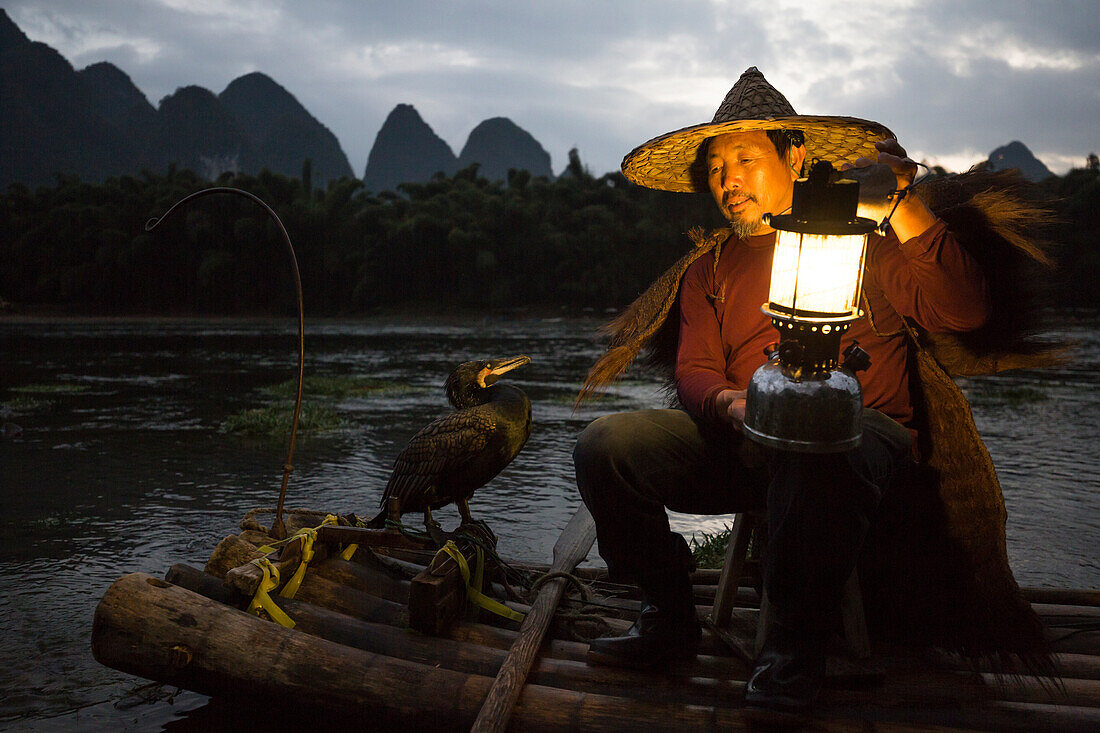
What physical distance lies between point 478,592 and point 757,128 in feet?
5.96

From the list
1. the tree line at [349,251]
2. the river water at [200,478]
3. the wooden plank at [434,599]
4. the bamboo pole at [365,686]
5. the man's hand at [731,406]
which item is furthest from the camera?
the tree line at [349,251]

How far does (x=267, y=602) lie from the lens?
7.80ft

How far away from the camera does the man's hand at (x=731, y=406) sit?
2078 millimetres

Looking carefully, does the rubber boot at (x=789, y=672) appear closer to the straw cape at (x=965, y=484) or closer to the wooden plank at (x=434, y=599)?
the straw cape at (x=965, y=484)

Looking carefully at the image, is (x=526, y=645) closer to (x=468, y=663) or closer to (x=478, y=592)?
(x=468, y=663)

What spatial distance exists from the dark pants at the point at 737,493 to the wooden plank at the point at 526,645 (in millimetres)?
332

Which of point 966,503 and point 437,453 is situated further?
point 437,453

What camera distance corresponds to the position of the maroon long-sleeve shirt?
7.25 feet

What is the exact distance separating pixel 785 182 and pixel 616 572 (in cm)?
143

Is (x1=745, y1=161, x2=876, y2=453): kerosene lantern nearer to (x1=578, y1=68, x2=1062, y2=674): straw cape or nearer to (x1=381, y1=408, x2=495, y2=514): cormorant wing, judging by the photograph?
(x1=578, y1=68, x2=1062, y2=674): straw cape

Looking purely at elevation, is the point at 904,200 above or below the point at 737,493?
above

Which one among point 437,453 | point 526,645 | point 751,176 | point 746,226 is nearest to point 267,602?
point 526,645

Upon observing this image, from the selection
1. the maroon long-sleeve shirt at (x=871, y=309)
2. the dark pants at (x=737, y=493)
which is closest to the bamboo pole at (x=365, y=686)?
the dark pants at (x=737, y=493)

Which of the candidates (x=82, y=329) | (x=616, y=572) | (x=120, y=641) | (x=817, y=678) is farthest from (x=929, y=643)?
(x=82, y=329)
